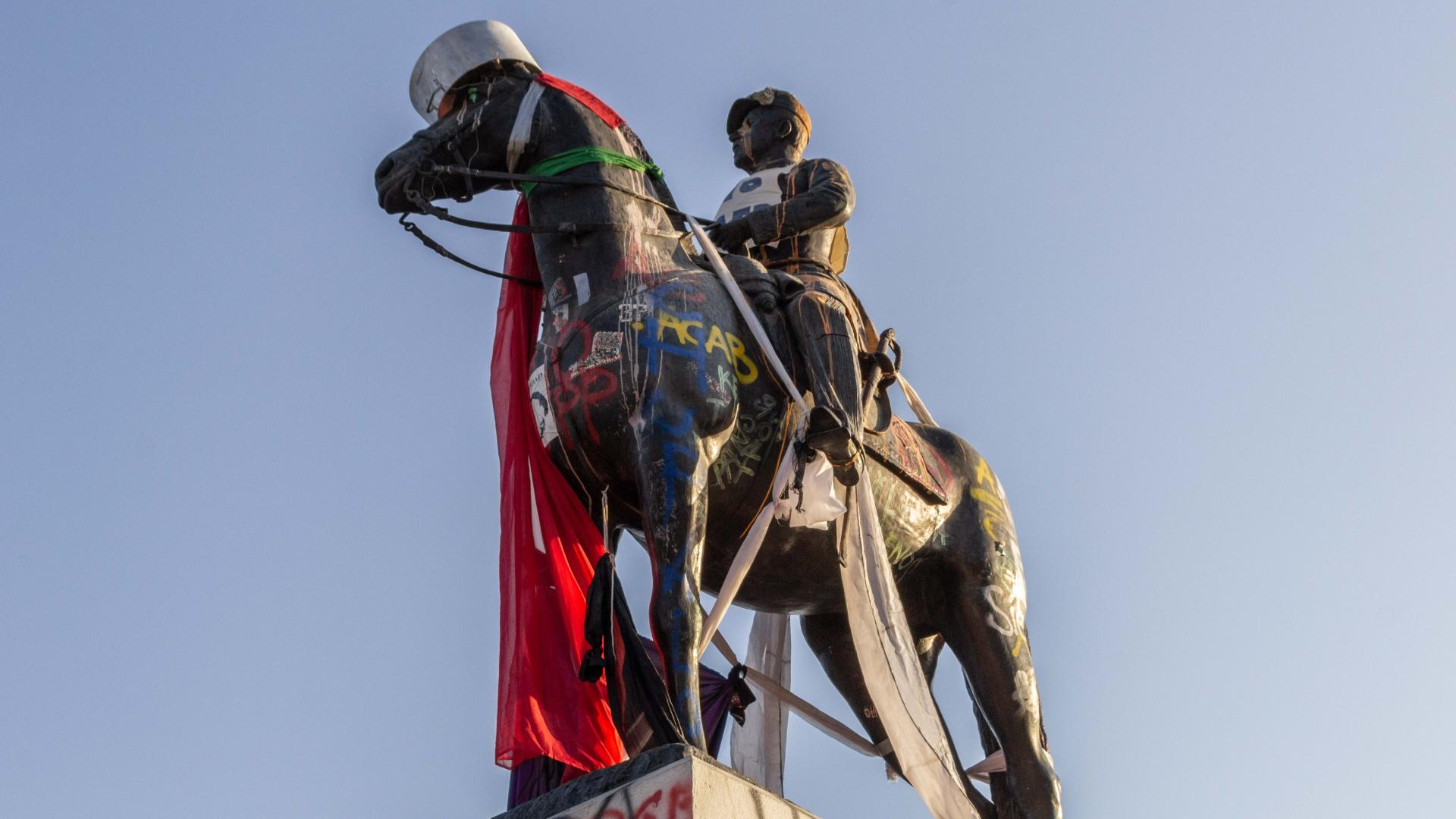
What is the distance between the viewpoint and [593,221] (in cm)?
977

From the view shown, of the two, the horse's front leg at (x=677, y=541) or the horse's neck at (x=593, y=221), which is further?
the horse's neck at (x=593, y=221)

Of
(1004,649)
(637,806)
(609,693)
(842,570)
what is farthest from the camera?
(1004,649)

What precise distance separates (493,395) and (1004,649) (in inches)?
121

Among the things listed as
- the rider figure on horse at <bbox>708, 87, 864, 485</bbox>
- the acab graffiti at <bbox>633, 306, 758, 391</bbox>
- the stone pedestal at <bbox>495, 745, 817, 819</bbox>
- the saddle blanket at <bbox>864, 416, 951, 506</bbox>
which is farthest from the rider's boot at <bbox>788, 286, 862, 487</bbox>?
the stone pedestal at <bbox>495, 745, 817, 819</bbox>

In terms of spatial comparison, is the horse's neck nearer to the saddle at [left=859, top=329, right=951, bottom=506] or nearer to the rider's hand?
the rider's hand

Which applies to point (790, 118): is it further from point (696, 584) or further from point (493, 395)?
point (696, 584)

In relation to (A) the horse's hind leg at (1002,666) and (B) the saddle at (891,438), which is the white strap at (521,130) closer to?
(B) the saddle at (891,438)

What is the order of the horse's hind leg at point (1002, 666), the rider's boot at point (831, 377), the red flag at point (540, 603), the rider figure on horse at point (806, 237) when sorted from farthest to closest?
the horse's hind leg at point (1002, 666) < the rider figure on horse at point (806, 237) < the rider's boot at point (831, 377) < the red flag at point (540, 603)

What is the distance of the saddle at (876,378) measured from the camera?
9953mm

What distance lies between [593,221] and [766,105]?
184cm

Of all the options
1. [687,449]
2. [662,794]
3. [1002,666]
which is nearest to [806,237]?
[687,449]

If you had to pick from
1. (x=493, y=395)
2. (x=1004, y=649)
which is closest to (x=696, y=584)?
(x=493, y=395)

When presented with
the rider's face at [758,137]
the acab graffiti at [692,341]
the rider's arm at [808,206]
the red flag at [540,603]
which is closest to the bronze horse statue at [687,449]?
the acab graffiti at [692,341]

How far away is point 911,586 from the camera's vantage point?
428 inches
